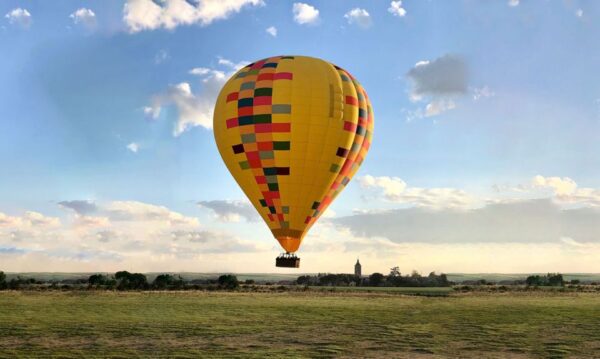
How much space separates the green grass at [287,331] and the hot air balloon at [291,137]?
713cm

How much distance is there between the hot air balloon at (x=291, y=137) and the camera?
4275 centimetres

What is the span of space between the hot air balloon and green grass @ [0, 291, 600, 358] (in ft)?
23.4

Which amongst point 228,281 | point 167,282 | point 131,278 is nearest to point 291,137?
point 228,281

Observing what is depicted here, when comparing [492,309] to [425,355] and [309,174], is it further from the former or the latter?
[425,355]

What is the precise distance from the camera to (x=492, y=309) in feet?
172

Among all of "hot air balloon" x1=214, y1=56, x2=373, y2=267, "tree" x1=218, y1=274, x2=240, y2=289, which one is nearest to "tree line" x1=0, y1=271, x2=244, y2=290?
"tree" x1=218, y1=274, x2=240, y2=289

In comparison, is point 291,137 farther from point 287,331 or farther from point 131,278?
point 131,278

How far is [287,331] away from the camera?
35219mm

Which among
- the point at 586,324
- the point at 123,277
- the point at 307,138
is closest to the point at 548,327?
the point at 586,324

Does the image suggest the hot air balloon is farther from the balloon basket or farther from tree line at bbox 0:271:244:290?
tree line at bbox 0:271:244:290

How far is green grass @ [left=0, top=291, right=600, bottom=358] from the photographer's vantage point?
27.8 m

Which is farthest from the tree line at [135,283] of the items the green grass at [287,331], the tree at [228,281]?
the green grass at [287,331]

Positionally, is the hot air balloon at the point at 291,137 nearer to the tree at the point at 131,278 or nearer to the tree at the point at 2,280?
the tree at the point at 131,278

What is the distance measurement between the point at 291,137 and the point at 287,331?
1441cm
